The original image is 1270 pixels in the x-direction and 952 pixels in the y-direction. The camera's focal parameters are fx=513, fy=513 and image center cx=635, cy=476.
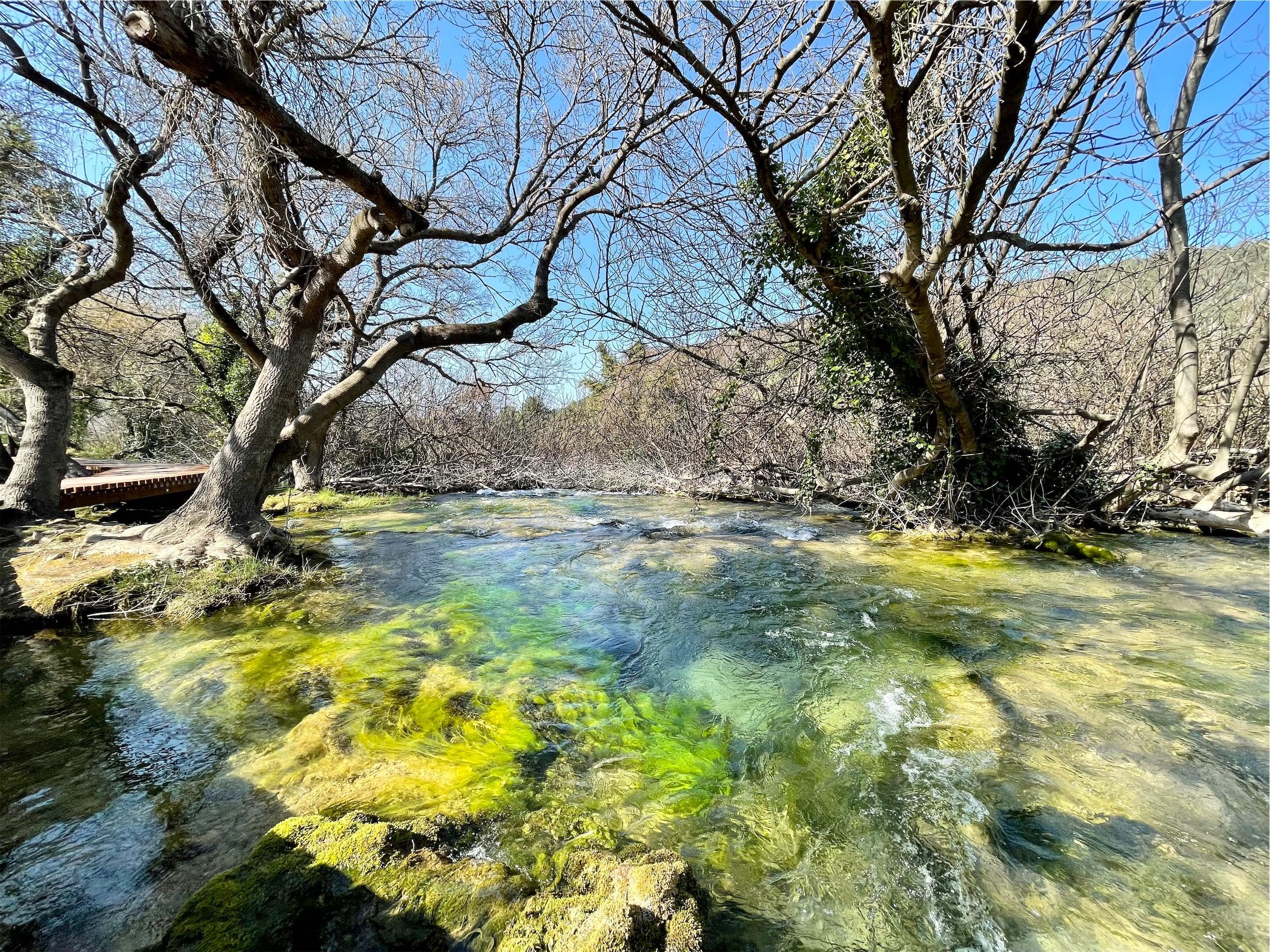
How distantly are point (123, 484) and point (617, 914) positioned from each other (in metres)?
9.03

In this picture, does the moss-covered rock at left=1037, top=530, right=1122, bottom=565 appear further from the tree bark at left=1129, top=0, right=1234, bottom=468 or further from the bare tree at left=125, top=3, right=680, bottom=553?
the bare tree at left=125, top=3, right=680, bottom=553

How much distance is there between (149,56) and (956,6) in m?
7.02

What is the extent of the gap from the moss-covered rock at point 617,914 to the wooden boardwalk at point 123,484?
7660mm

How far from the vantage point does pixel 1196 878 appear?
5.54ft

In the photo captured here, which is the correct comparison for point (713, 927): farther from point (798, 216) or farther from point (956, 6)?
point (798, 216)

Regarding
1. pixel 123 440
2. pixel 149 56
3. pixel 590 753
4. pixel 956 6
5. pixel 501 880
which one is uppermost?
pixel 149 56

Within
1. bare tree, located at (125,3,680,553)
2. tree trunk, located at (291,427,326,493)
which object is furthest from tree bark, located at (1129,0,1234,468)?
tree trunk, located at (291,427,326,493)

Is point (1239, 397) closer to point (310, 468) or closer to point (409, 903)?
point (409, 903)

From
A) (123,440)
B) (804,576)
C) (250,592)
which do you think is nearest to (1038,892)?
(804,576)

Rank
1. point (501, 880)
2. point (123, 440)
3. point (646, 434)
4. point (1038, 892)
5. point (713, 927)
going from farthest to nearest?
1. point (123, 440)
2. point (646, 434)
3. point (1038, 892)
4. point (713, 927)
5. point (501, 880)

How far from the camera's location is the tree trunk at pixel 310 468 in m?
11.4

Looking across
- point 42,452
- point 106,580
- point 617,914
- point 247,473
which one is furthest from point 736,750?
point 42,452

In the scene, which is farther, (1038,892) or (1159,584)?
(1159,584)

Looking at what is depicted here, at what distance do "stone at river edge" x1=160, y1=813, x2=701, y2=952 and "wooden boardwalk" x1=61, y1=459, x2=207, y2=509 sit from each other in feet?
23.5
